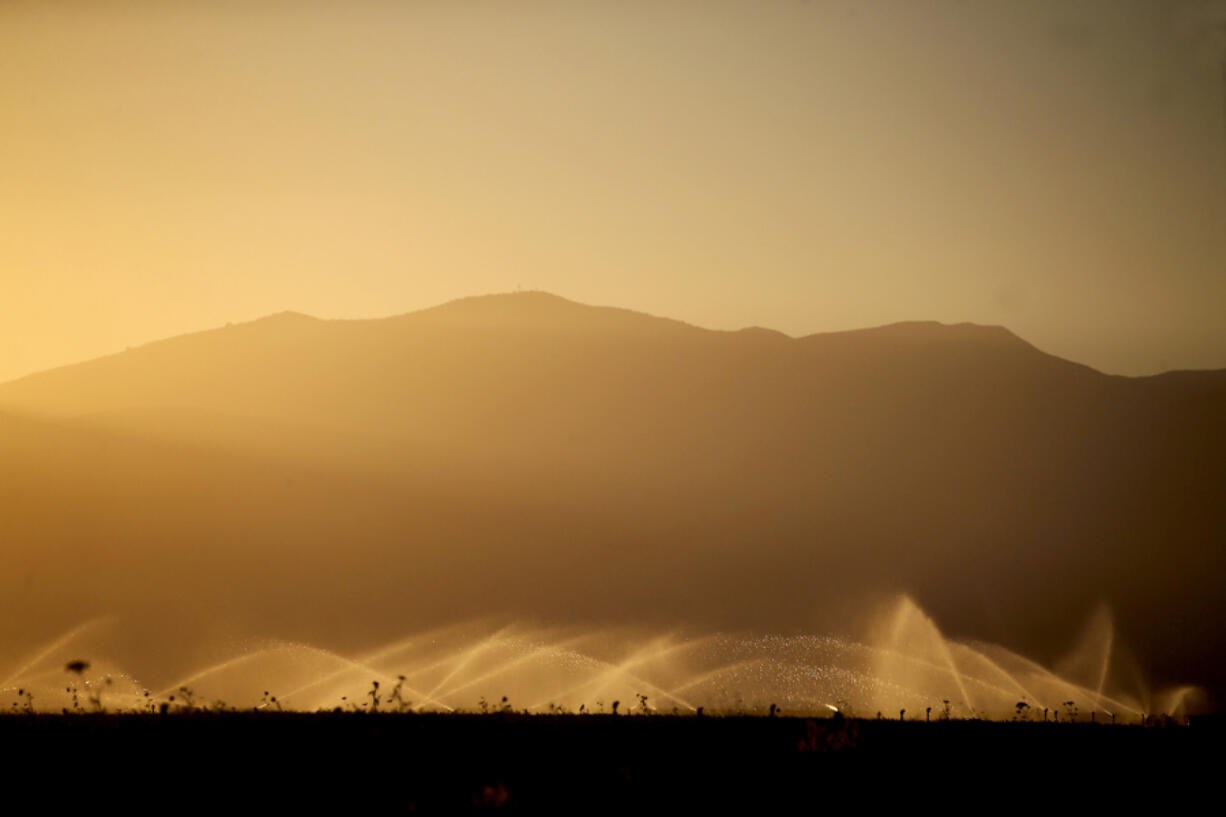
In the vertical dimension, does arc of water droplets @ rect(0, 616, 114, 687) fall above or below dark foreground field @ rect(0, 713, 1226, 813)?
above

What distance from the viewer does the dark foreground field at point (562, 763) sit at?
17156 millimetres

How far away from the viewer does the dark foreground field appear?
1716 centimetres

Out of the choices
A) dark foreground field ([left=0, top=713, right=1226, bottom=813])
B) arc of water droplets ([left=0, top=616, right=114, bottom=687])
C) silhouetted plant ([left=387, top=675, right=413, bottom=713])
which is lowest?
dark foreground field ([left=0, top=713, right=1226, bottom=813])

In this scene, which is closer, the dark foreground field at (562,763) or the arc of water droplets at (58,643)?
the dark foreground field at (562,763)

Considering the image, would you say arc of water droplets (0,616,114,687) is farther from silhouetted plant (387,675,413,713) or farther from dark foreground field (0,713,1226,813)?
dark foreground field (0,713,1226,813)

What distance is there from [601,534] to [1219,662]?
81.8 meters

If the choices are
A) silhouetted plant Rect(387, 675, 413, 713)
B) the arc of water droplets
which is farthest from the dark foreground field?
the arc of water droplets

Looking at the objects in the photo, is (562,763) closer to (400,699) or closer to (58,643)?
(400,699)

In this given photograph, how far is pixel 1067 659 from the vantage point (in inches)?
6206

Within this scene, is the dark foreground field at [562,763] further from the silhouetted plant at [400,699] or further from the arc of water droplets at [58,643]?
the arc of water droplets at [58,643]

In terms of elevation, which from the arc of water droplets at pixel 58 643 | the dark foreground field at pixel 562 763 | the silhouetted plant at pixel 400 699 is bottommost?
the dark foreground field at pixel 562 763

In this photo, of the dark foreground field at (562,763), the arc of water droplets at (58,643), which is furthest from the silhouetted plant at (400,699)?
the arc of water droplets at (58,643)

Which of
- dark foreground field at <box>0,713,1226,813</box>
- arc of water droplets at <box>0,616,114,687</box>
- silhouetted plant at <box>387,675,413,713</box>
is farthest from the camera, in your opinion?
arc of water droplets at <box>0,616,114,687</box>

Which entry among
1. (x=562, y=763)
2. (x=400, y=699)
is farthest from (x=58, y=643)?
(x=562, y=763)
